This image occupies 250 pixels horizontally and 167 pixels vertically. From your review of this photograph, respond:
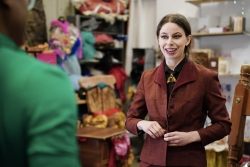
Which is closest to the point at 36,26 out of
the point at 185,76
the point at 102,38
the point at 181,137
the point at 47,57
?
the point at 47,57

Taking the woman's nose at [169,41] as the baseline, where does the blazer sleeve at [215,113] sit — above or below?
below

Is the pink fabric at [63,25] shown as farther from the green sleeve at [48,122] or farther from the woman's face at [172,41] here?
the green sleeve at [48,122]

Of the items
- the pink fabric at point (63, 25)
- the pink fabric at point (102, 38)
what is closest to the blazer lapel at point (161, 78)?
the pink fabric at point (63, 25)

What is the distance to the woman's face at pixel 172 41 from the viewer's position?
131 cm

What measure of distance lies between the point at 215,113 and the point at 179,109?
5.3 inches

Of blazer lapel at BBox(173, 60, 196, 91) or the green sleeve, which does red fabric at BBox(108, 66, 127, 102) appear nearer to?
blazer lapel at BBox(173, 60, 196, 91)

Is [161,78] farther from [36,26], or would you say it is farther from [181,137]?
[36,26]

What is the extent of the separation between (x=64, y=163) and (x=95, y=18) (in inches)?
158

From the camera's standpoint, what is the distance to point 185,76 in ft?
4.26

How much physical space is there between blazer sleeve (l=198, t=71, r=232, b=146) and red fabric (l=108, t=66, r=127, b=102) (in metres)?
3.40

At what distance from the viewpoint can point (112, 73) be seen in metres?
4.69

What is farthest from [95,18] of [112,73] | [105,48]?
[112,73]

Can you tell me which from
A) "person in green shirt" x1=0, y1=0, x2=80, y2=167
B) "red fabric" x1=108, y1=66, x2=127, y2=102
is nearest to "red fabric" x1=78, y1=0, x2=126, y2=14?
"red fabric" x1=108, y1=66, x2=127, y2=102

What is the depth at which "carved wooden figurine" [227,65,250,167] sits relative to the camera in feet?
4.20
